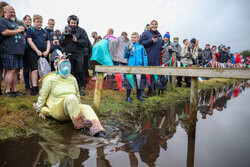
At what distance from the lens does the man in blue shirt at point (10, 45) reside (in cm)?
420

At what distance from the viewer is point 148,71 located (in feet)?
10.6

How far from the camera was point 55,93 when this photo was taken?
10.1 feet

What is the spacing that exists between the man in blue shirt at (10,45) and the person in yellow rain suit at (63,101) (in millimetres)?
1670

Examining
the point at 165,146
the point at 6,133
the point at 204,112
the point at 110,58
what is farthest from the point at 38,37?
the point at 204,112

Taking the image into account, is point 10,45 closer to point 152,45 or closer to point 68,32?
point 68,32

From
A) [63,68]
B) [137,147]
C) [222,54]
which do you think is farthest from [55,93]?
[222,54]

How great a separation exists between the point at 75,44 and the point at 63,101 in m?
2.75

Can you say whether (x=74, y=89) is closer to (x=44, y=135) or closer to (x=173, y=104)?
(x=44, y=135)

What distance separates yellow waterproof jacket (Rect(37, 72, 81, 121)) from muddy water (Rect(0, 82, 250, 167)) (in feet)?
1.03

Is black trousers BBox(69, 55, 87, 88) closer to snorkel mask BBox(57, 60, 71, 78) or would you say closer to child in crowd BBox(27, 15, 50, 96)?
child in crowd BBox(27, 15, 50, 96)

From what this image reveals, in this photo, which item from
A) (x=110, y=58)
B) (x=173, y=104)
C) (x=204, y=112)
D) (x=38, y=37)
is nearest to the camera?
(x=204, y=112)

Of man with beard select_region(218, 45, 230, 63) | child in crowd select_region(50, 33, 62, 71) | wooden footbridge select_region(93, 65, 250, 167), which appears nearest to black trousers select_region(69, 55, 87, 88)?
child in crowd select_region(50, 33, 62, 71)

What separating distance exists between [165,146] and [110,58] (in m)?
4.28

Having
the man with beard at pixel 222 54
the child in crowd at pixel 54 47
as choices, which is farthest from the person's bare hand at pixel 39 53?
the man with beard at pixel 222 54
